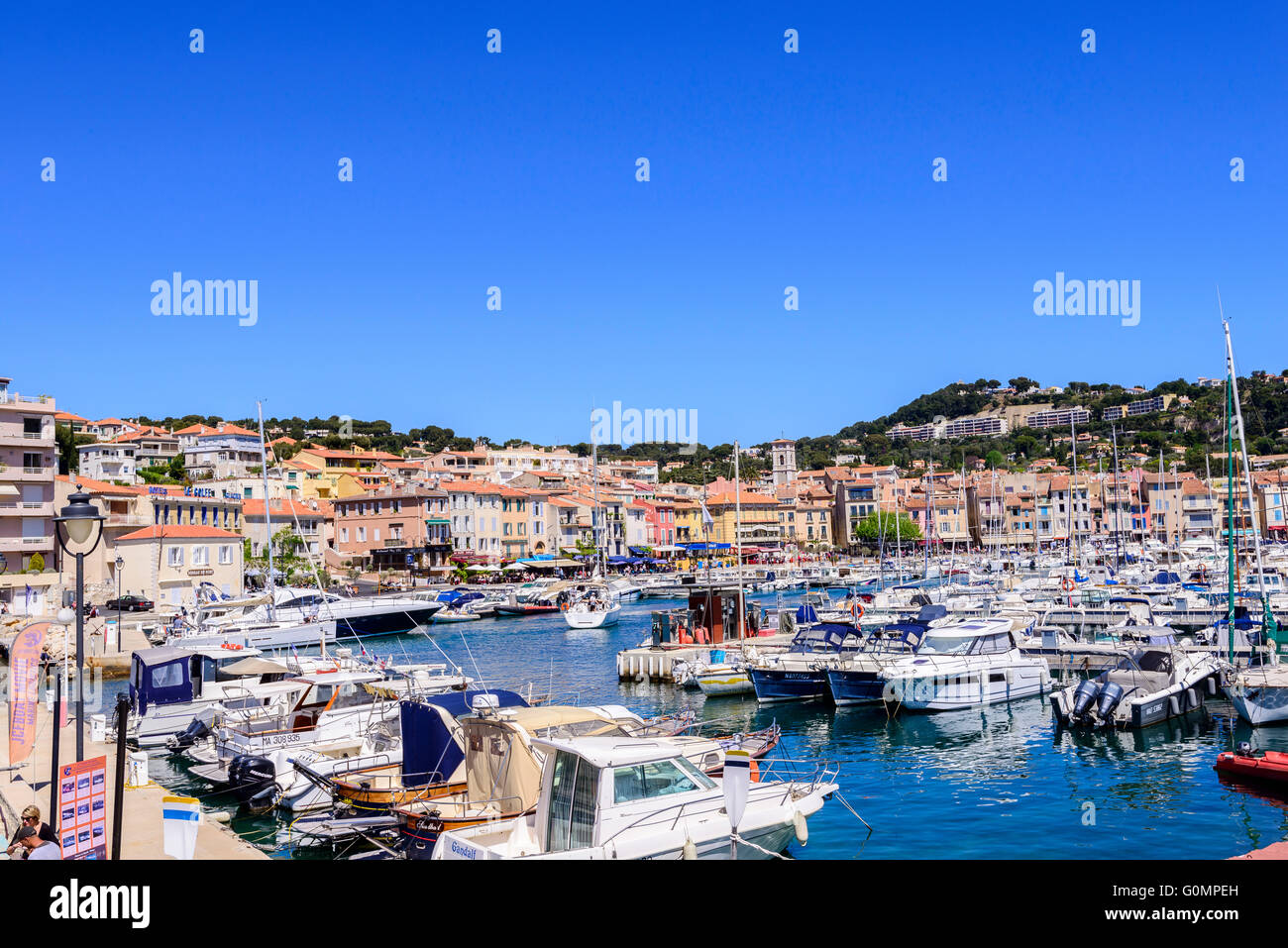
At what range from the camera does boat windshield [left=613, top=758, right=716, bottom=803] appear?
11570 millimetres

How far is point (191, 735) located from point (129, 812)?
10472 millimetres

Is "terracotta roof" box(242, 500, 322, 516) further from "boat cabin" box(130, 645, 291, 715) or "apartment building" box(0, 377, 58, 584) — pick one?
"boat cabin" box(130, 645, 291, 715)

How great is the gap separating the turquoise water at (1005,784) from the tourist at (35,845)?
→ 6688 millimetres

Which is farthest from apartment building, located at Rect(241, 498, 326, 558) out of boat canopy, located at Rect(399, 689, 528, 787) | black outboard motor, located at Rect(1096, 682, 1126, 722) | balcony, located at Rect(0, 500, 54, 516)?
boat canopy, located at Rect(399, 689, 528, 787)

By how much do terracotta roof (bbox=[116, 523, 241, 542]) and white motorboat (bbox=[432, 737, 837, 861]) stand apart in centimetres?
4844

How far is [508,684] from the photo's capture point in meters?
34.9

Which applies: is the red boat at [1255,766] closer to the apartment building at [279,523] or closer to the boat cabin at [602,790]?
the boat cabin at [602,790]

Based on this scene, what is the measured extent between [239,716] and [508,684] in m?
12.5

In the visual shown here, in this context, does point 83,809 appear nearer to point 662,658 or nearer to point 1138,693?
point 1138,693

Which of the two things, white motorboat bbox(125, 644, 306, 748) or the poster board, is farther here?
white motorboat bbox(125, 644, 306, 748)

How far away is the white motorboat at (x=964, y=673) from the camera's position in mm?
27828
